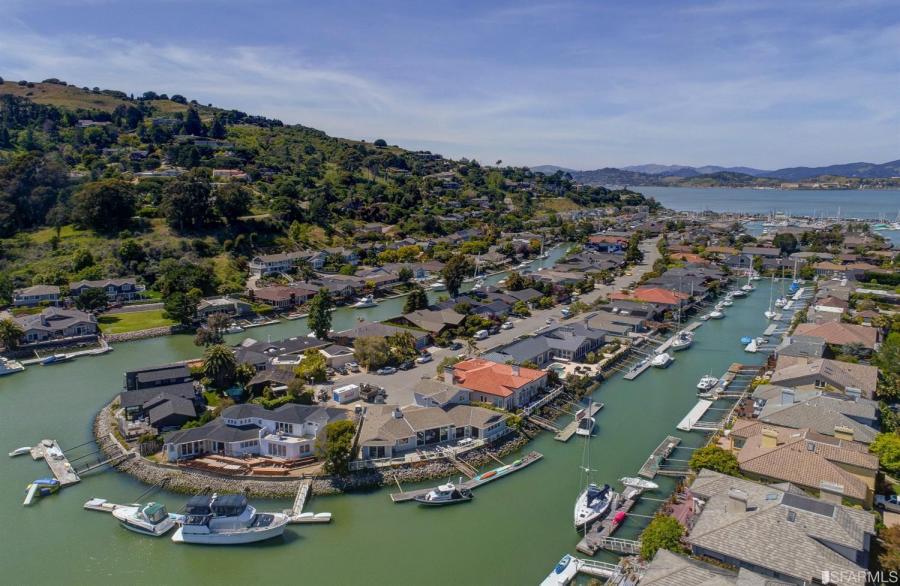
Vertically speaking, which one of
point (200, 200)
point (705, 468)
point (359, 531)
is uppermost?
point (200, 200)

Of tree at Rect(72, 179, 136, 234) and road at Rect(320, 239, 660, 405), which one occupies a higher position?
tree at Rect(72, 179, 136, 234)

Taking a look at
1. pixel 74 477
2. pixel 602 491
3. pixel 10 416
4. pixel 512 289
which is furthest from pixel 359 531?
pixel 512 289

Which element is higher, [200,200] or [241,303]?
[200,200]

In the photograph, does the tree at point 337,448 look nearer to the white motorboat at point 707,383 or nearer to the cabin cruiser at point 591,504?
the cabin cruiser at point 591,504

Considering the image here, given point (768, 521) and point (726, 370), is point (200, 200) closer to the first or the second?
point (726, 370)

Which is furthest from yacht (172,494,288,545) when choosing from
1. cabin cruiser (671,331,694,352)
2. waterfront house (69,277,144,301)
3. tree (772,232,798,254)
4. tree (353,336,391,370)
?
tree (772,232,798,254)

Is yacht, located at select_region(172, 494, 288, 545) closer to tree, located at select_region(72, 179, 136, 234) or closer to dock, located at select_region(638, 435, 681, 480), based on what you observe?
dock, located at select_region(638, 435, 681, 480)

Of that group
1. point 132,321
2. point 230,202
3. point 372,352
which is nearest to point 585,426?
point 372,352

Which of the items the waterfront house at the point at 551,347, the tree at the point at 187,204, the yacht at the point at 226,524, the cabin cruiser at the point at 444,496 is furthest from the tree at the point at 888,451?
the tree at the point at 187,204

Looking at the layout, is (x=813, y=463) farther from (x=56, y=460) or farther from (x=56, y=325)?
(x=56, y=325)
